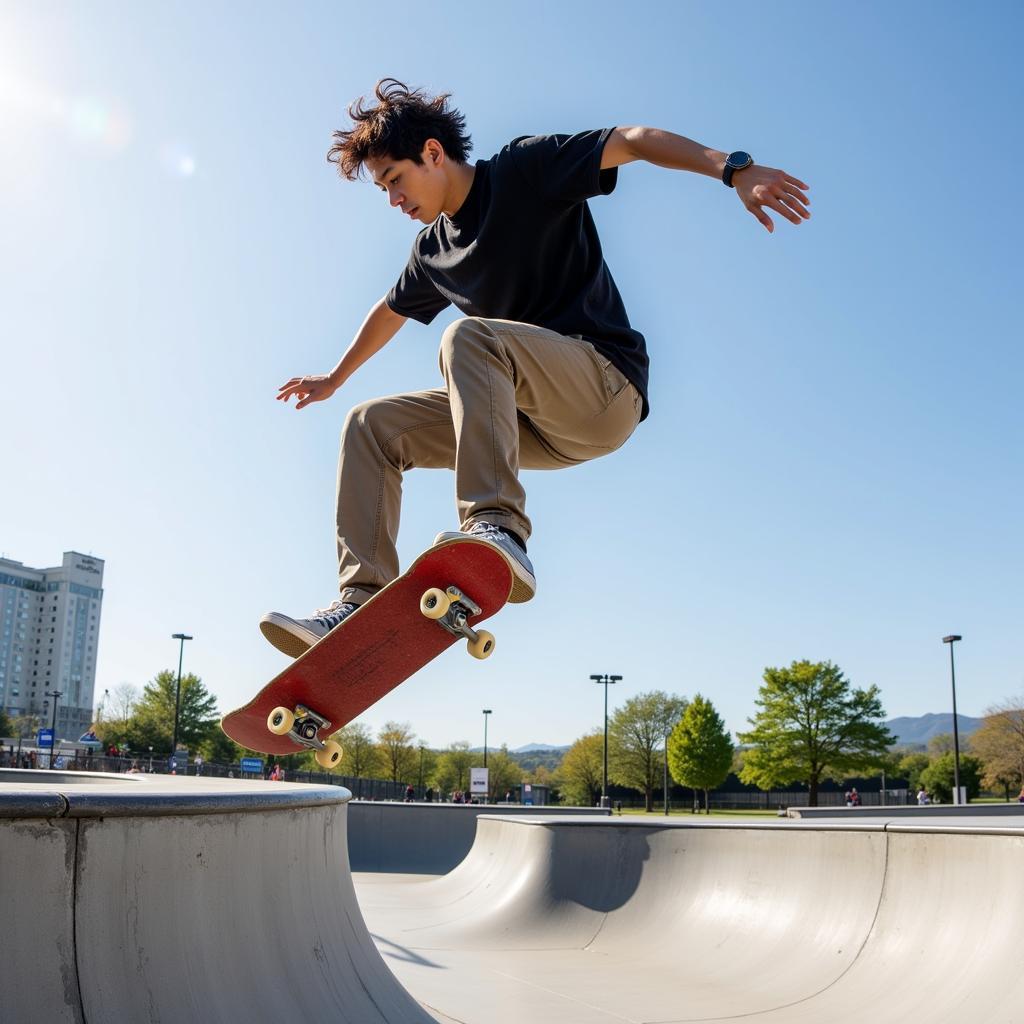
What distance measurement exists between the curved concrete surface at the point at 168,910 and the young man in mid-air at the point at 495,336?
140cm

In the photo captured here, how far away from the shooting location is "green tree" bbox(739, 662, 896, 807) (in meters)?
60.2

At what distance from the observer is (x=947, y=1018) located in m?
4.56

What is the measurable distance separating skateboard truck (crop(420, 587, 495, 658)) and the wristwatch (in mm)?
1881

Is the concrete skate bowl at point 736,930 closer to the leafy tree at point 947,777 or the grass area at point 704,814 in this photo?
the grass area at point 704,814

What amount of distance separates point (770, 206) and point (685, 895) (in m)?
5.95

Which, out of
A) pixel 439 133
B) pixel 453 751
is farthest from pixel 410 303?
pixel 453 751

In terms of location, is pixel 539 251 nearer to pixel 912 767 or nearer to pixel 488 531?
pixel 488 531

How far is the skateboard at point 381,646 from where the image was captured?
3.66 m

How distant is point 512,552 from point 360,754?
85.9 metres

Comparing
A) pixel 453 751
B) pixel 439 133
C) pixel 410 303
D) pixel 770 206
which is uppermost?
pixel 439 133

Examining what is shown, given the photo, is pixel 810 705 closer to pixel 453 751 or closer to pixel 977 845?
pixel 453 751

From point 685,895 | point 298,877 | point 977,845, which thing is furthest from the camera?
point 685,895

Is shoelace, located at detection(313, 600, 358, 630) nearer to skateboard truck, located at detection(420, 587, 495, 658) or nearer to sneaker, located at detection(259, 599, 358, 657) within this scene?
sneaker, located at detection(259, 599, 358, 657)

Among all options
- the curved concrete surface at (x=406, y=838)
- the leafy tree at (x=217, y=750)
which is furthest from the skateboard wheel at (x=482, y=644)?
the leafy tree at (x=217, y=750)
